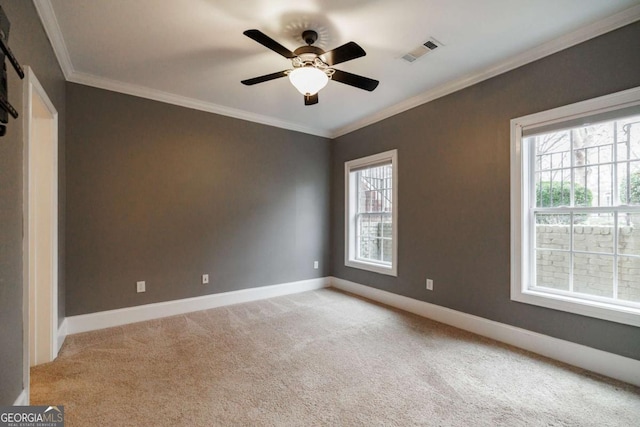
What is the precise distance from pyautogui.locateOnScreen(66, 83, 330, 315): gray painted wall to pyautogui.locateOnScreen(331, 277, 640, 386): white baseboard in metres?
1.99

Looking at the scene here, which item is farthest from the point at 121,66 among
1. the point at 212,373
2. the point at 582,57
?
the point at 582,57

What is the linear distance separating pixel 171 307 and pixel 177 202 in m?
1.30

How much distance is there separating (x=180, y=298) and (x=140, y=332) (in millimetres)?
628

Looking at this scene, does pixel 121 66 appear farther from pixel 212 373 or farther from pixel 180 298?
pixel 212 373

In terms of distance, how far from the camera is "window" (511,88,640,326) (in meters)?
2.17

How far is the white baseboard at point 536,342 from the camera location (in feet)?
6.91

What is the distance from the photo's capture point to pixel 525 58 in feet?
8.43

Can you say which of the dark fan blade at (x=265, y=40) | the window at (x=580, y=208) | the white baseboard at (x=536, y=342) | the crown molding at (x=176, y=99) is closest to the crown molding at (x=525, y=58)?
the window at (x=580, y=208)

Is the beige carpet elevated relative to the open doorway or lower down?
lower down

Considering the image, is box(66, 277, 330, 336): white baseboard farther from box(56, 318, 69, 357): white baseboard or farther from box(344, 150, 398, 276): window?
box(344, 150, 398, 276): window

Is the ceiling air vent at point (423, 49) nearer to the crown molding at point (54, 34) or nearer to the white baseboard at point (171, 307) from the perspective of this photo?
the crown molding at point (54, 34)

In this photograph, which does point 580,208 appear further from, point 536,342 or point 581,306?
point 536,342

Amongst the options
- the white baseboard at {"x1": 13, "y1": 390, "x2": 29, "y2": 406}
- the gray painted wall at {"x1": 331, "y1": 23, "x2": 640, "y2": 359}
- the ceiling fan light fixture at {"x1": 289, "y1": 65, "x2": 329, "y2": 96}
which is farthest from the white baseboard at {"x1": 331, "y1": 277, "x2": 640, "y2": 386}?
the white baseboard at {"x1": 13, "y1": 390, "x2": 29, "y2": 406}

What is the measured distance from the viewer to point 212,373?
2.19m
